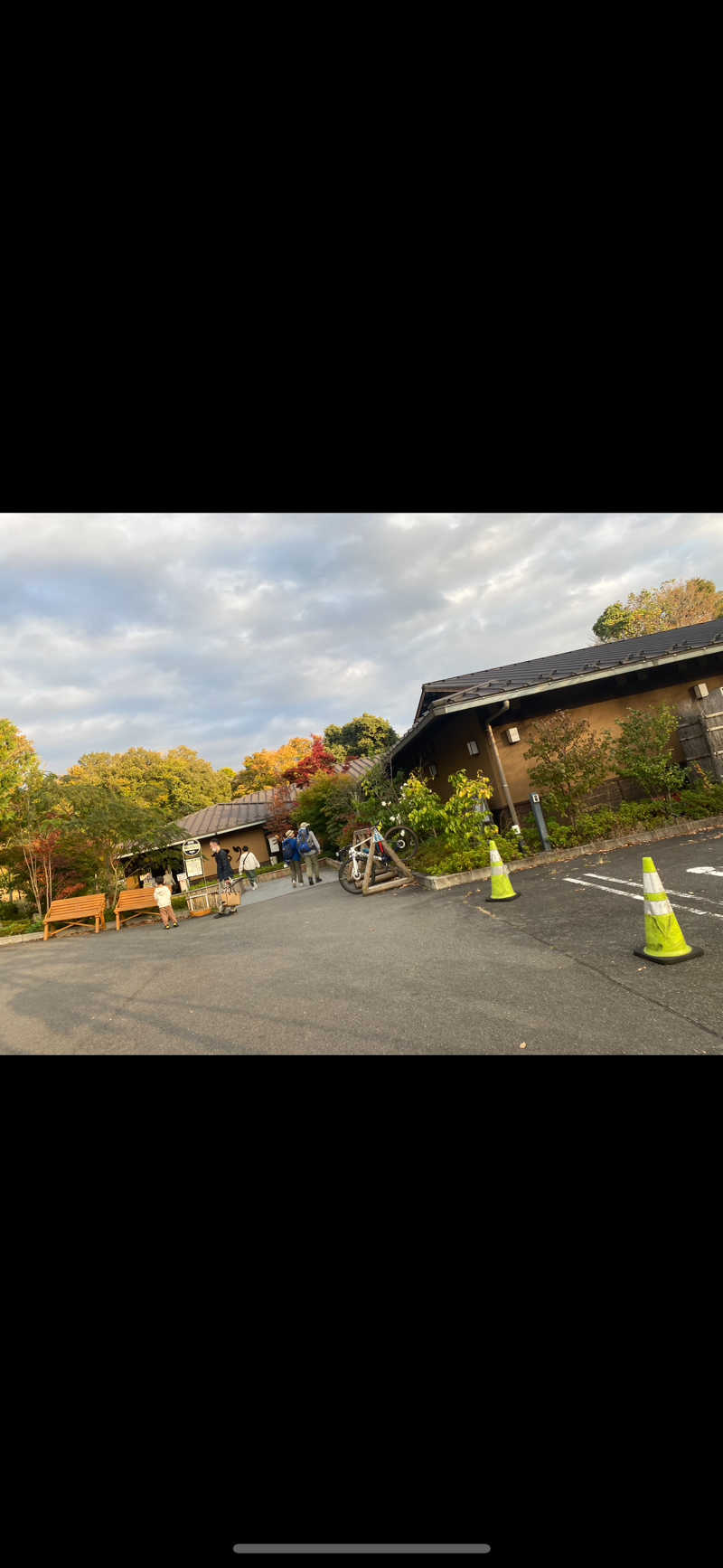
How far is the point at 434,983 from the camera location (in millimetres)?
3854

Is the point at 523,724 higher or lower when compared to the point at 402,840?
higher

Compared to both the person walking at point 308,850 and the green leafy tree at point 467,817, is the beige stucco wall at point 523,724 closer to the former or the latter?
the green leafy tree at point 467,817

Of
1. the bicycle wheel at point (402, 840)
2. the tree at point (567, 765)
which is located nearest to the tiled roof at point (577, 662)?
the tree at point (567, 765)

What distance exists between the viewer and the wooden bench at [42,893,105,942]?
12984mm

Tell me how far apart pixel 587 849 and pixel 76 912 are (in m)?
11.0

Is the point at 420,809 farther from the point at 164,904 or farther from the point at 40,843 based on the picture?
the point at 40,843

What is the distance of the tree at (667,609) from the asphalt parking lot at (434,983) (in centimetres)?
2914

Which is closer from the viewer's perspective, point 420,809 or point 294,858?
point 420,809

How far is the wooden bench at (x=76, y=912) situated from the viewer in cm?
1298

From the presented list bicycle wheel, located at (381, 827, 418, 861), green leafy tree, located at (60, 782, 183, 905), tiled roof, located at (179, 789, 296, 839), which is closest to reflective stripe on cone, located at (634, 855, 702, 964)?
bicycle wheel, located at (381, 827, 418, 861)

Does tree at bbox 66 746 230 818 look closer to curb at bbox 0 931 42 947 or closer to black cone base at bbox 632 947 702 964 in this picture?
curb at bbox 0 931 42 947

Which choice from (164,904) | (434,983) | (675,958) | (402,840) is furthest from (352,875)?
(675,958)

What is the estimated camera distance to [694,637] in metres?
11.9

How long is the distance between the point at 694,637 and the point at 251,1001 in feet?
38.5
